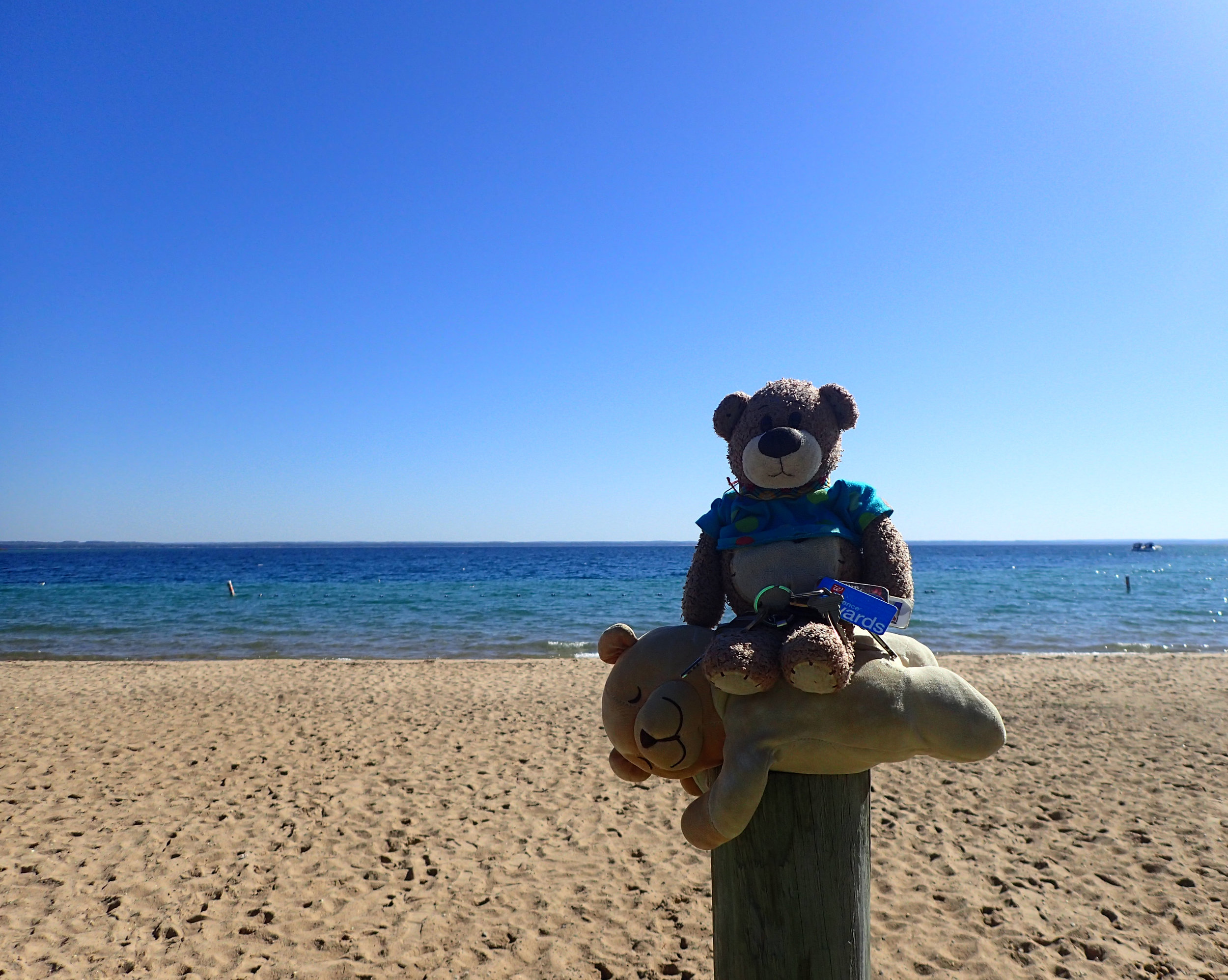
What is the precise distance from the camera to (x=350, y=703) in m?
10.3

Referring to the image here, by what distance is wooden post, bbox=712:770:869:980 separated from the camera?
2018mm

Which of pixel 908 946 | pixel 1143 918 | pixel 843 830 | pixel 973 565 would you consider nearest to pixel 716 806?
pixel 843 830

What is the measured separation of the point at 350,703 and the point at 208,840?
196 inches

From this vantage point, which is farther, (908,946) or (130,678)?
(130,678)

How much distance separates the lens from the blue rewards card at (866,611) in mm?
1770

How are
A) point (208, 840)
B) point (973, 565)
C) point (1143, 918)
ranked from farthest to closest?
point (973, 565) → point (208, 840) → point (1143, 918)

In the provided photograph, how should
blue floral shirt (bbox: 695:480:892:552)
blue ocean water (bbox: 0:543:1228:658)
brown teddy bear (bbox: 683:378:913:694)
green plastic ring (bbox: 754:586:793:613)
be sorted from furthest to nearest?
blue ocean water (bbox: 0:543:1228:658) → blue floral shirt (bbox: 695:480:892:552) → green plastic ring (bbox: 754:586:793:613) → brown teddy bear (bbox: 683:378:913:694)

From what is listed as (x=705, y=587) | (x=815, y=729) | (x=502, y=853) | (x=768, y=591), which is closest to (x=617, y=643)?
(x=705, y=587)

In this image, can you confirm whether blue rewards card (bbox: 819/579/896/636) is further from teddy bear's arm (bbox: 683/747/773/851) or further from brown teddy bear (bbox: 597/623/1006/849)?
teddy bear's arm (bbox: 683/747/773/851)

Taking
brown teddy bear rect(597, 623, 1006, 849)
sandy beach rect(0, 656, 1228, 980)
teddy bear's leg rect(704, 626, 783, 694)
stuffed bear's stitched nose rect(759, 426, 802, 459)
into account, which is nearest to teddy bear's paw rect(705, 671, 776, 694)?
teddy bear's leg rect(704, 626, 783, 694)

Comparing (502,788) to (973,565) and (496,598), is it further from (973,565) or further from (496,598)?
(973,565)

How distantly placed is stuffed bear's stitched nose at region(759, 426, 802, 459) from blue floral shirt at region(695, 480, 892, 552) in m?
0.16

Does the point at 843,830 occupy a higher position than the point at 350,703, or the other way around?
the point at 843,830

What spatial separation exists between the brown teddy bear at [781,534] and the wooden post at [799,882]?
470mm
